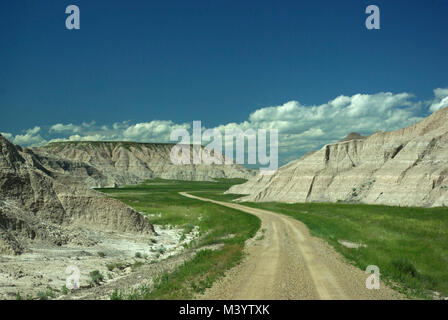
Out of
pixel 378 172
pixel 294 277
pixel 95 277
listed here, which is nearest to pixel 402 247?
pixel 294 277

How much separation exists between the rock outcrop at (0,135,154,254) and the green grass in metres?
17.5

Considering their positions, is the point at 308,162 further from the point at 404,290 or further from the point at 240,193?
the point at 404,290

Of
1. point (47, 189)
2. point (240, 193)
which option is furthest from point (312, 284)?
point (240, 193)

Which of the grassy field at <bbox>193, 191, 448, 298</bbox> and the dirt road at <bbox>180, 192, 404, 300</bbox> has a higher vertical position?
the dirt road at <bbox>180, 192, 404, 300</bbox>

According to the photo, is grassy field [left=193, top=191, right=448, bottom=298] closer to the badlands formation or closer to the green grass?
the green grass

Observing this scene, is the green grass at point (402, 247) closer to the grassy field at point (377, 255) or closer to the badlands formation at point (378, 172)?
the grassy field at point (377, 255)

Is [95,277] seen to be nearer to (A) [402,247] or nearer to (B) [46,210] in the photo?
(B) [46,210]

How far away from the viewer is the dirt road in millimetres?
11438

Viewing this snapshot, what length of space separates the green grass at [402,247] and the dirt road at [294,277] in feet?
4.75

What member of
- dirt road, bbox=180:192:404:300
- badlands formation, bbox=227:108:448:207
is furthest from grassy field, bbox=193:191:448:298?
badlands formation, bbox=227:108:448:207

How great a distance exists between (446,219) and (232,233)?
21.4 meters

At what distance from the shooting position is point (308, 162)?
74375 millimetres

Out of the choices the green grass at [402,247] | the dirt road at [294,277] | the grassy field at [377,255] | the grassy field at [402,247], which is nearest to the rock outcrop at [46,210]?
the grassy field at [377,255]

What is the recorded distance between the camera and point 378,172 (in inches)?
2406
